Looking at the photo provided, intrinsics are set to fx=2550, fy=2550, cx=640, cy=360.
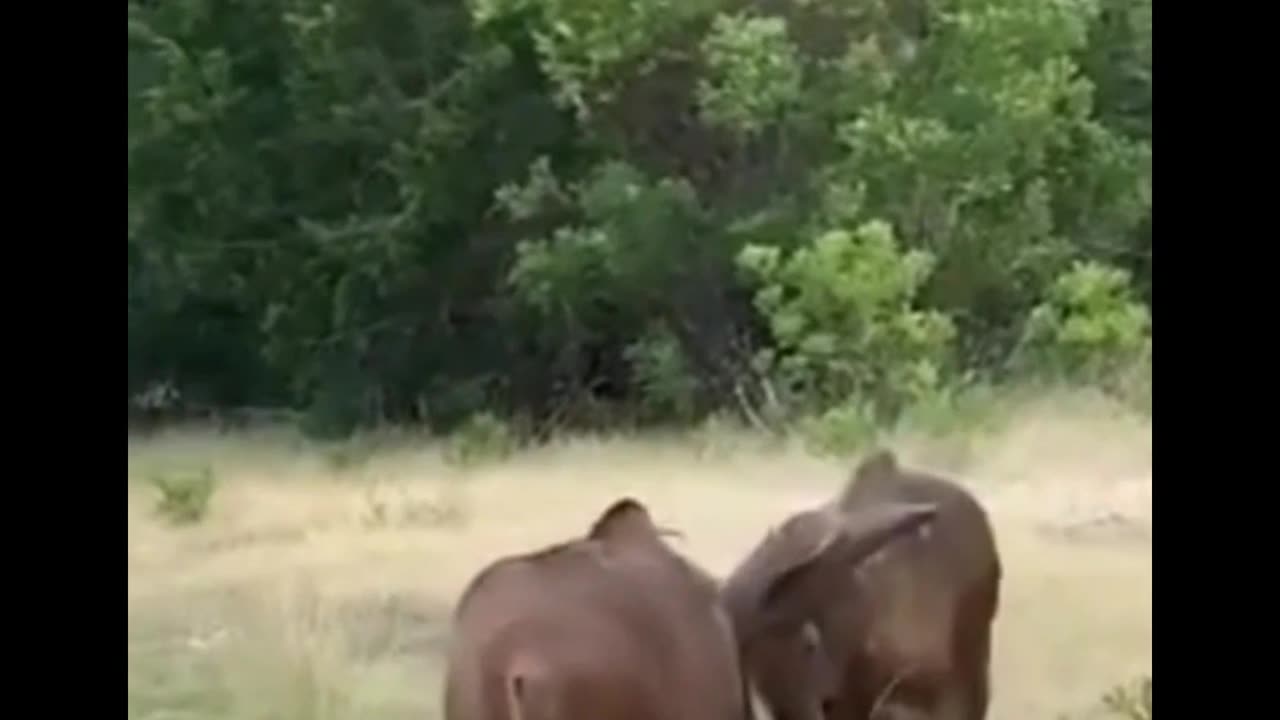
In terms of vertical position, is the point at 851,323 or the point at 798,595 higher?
the point at 851,323

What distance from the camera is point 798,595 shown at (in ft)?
4.00

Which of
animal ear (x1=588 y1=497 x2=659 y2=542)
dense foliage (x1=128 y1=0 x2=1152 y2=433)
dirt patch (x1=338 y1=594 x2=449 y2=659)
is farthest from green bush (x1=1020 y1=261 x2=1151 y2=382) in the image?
dirt patch (x1=338 y1=594 x2=449 y2=659)

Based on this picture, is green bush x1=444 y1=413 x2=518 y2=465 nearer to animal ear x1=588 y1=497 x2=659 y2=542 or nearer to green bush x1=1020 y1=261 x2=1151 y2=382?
animal ear x1=588 y1=497 x2=659 y2=542

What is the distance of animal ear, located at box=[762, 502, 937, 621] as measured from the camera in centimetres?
121

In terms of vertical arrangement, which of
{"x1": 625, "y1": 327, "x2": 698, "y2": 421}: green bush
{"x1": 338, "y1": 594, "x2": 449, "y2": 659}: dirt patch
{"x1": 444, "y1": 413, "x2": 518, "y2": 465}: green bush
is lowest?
{"x1": 338, "y1": 594, "x2": 449, "y2": 659}: dirt patch

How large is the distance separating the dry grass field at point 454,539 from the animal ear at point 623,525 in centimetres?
2

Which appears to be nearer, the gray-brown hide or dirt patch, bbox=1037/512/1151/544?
the gray-brown hide

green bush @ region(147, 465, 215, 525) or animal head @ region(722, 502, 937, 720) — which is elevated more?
green bush @ region(147, 465, 215, 525)

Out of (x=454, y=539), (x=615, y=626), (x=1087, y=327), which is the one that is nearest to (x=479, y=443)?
(x=454, y=539)

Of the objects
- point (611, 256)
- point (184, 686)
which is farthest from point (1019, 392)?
point (184, 686)

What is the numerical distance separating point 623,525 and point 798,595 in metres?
0.09

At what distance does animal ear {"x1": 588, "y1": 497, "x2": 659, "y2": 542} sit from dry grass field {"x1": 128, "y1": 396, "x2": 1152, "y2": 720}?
0.8 inches

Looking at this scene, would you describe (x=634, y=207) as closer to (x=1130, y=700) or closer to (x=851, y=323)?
(x=851, y=323)
